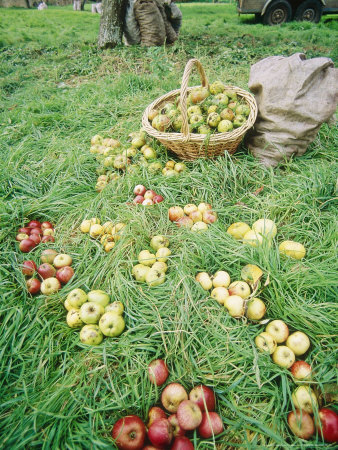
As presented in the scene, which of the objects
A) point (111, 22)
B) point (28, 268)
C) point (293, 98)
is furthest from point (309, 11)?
point (28, 268)

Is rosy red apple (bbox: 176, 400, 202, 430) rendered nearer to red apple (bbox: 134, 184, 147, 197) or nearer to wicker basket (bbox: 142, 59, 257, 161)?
red apple (bbox: 134, 184, 147, 197)

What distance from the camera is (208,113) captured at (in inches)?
124

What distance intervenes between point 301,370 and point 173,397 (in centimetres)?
78

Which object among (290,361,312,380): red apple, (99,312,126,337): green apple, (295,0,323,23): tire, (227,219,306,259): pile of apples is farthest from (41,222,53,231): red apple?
(295,0,323,23): tire

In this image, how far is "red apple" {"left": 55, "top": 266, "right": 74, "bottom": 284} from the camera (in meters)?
2.36

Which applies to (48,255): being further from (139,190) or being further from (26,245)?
(139,190)

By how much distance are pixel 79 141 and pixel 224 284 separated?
10.3ft

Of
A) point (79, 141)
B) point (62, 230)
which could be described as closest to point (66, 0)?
point (79, 141)

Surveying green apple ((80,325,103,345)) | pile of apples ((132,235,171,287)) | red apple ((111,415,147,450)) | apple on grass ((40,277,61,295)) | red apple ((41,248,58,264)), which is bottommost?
red apple ((111,415,147,450))

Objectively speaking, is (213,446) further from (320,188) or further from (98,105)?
(98,105)

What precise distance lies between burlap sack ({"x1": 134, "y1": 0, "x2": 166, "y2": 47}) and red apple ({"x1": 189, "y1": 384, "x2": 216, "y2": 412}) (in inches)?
300

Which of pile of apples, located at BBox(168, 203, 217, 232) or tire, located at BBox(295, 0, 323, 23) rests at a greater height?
tire, located at BBox(295, 0, 323, 23)

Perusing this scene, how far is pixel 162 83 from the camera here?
4984 millimetres

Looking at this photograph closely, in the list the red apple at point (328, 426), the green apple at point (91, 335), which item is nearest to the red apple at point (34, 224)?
the green apple at point (91, 335)
